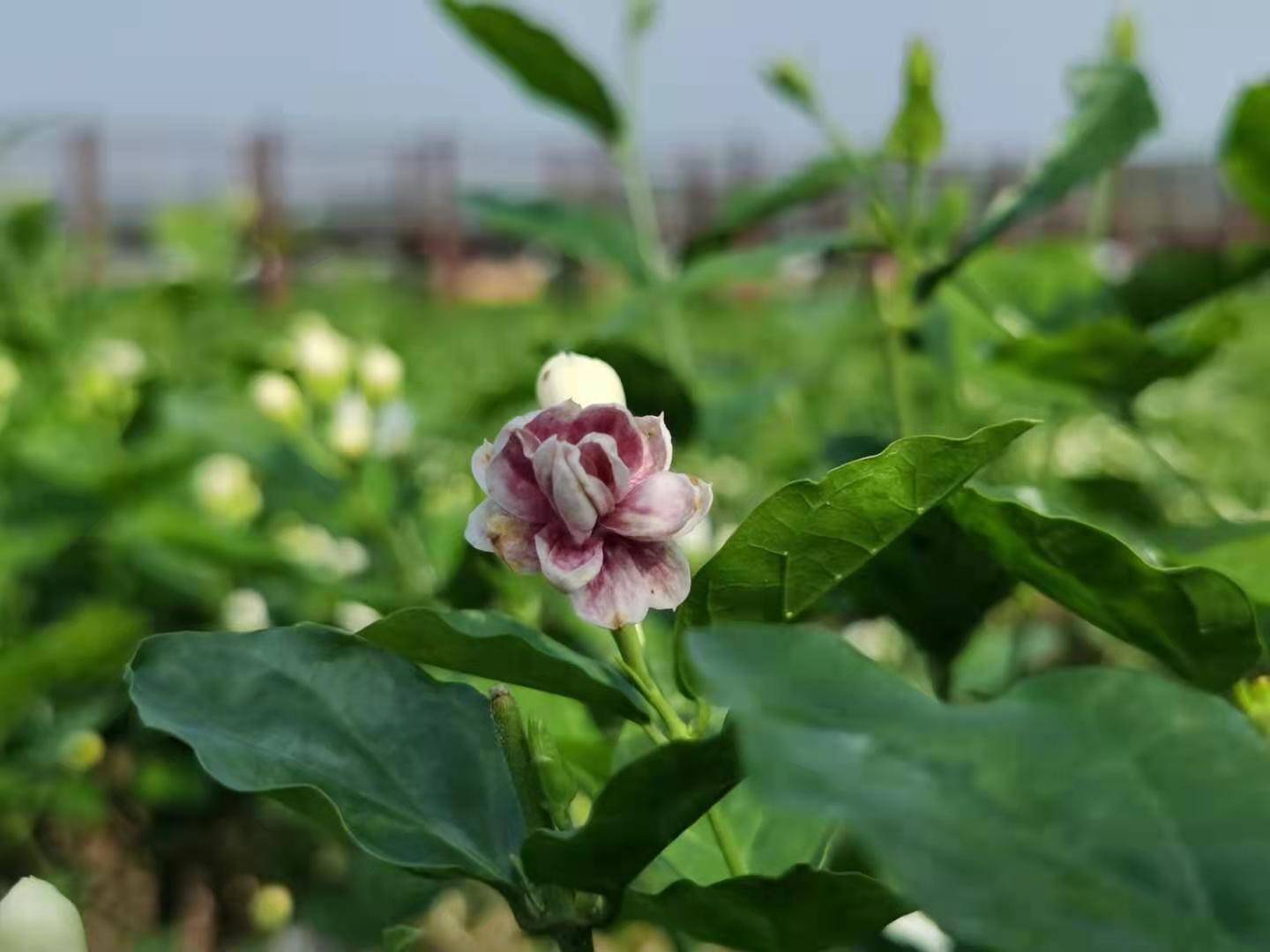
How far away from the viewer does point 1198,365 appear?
0.92 m

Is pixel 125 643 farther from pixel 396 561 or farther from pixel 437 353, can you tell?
pixel 437 353

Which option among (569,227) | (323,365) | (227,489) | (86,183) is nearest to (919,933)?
(569,227)

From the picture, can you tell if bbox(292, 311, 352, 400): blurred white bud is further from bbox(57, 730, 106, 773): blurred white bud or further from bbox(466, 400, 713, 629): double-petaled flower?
bbox(466, 400, 713, 629): double-petaled flower

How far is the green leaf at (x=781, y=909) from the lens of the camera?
44cm

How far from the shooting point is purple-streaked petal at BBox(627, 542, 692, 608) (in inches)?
19.0

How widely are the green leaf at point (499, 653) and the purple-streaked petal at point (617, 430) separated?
0.20 feet

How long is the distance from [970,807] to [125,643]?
3.08ft

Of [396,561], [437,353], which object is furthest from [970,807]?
[437,353]

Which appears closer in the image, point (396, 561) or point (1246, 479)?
point (396, 561)

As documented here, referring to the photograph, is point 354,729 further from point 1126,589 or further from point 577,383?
point 1126,589

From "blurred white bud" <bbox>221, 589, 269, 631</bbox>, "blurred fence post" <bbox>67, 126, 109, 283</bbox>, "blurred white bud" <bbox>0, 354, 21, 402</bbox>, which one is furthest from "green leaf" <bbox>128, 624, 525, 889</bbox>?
"blurred fence post" <bbox>67, 126, 109, 283</bbox>

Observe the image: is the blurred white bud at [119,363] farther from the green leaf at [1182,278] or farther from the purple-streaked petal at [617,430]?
the purple-streaked petal at [617,430]

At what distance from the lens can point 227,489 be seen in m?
2.02

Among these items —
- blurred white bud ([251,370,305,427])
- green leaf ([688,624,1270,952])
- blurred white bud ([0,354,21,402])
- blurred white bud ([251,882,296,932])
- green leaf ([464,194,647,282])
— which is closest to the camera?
green leaf ([688,624,1270,952])
